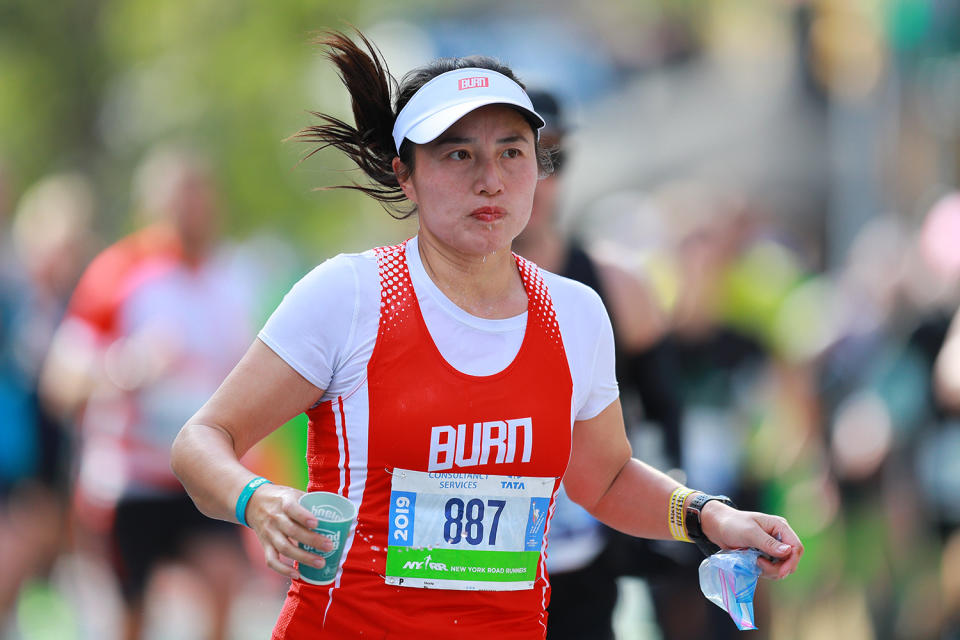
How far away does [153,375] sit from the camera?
22.8ft

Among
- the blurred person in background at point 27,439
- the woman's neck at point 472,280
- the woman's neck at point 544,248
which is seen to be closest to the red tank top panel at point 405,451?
the woman's neck at point 472,280

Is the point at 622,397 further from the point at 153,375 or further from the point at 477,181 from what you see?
the point at 153,375

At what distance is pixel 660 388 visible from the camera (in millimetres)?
5039

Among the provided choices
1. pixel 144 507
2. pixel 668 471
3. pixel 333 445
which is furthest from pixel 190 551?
pixel 333 445

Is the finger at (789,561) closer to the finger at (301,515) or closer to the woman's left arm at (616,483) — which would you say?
the woman's left arm at (616,483)

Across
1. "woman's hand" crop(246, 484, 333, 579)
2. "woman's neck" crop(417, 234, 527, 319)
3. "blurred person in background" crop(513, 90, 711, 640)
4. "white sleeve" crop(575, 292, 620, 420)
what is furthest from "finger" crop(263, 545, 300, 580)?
"blurred person in background" crop(513, 90, 711, 640)

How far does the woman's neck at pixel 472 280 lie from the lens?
3.16 metres

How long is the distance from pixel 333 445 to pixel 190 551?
4421 millimetres

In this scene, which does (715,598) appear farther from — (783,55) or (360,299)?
(783,55)

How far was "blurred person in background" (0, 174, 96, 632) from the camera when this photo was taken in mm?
7703

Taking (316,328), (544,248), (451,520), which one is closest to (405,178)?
(316,328)

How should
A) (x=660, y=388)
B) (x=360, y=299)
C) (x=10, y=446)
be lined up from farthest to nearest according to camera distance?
(x=10, y=446), (x=660, y=388), (x=360, y=299)

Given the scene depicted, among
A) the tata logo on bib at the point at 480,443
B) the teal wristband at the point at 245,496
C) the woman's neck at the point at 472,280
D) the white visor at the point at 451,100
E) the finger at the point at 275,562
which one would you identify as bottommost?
the finger at the point at 275,562

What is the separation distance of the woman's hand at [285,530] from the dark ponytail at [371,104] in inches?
37.3
